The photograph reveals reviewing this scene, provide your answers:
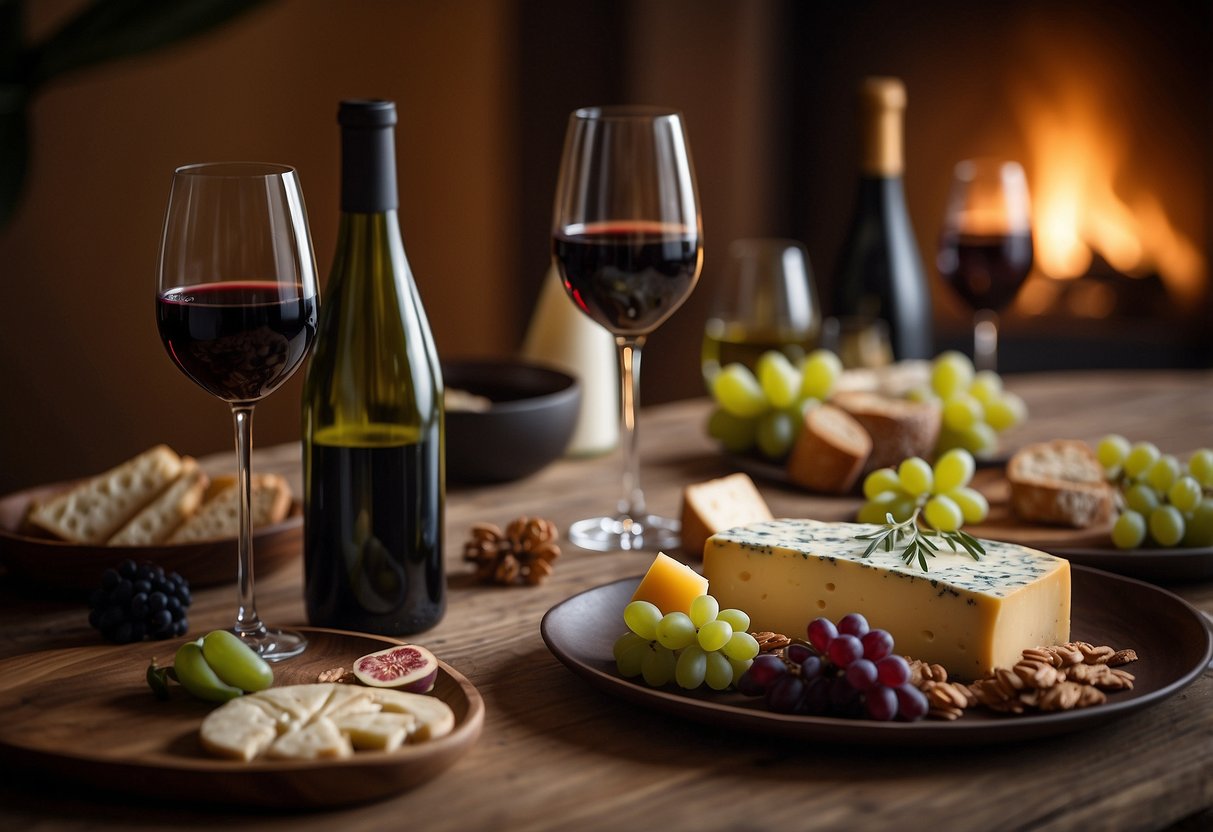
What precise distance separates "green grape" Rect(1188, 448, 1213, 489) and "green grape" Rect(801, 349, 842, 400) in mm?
454

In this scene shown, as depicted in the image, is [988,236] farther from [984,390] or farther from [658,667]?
[658,667]

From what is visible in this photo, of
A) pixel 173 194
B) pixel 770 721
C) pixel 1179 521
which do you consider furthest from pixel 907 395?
pixel 173 194

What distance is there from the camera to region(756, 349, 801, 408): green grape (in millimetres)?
1675

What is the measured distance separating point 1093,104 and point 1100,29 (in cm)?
20

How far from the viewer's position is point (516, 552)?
4.20 ft

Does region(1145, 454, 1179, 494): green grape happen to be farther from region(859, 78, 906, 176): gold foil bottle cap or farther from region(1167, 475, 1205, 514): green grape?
region(859, 78, 906, 176): gold foil bottle cap

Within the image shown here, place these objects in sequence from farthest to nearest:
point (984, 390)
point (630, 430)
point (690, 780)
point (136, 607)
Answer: point (984, 390), point (630, 430), point (136, 607), point (690, 780)

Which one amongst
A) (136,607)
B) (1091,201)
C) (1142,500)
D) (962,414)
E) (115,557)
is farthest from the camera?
(1091,201)

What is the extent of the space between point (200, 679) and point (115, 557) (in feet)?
1.07

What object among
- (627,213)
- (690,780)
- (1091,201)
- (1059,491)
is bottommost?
(690,780)

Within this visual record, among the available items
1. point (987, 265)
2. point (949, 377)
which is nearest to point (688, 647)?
point (949, 377)

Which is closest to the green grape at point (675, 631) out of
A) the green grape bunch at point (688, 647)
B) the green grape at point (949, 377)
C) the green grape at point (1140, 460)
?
the green grape bunch at point (688, 647)

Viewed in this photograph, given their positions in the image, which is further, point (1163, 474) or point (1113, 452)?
point (1113, 452)

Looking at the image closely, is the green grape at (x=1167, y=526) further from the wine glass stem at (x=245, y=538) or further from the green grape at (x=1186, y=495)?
the wine glass stem at (x=245, y=538)
